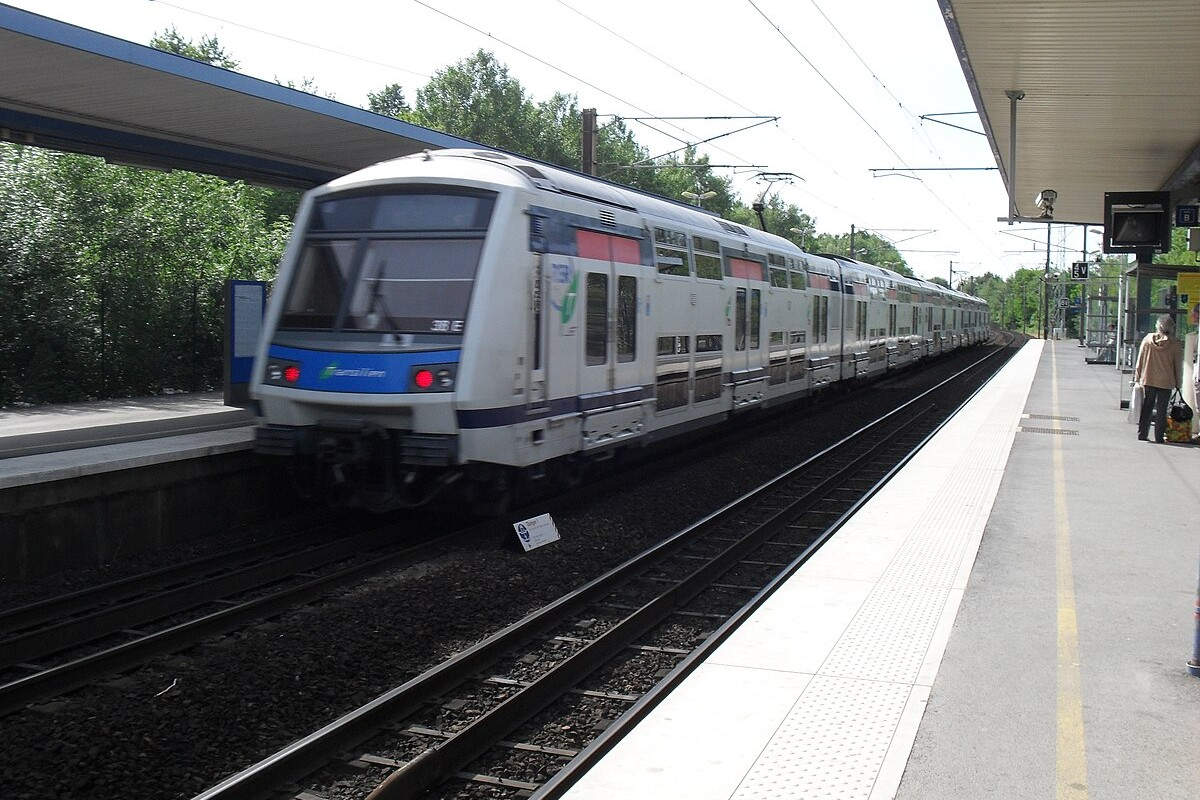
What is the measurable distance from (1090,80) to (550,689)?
33.4ft

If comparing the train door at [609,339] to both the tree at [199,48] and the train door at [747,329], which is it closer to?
the train door at [747,329]

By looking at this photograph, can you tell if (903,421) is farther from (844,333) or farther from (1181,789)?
(1181,789)

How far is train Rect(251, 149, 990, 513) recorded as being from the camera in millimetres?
8461

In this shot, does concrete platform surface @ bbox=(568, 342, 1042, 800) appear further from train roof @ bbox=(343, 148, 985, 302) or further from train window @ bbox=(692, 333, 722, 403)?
train window @ bbox=(692, 333, 722, 403)

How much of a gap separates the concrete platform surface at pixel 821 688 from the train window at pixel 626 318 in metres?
3.07

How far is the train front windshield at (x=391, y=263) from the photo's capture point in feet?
28.4

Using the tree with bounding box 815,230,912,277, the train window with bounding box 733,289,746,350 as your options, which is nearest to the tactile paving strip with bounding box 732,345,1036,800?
Answer: the train window with bounding box 733,289,746,350

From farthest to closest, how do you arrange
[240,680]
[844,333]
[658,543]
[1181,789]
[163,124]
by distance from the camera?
1. [844,333]
2. [163,124]
3. [658,543]
4. [240,680]
5. [1181,789]

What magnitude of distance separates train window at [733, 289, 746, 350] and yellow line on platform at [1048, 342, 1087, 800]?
21.3ft

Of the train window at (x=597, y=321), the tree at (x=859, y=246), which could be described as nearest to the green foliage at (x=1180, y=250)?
the train window at (x=597, y=321)

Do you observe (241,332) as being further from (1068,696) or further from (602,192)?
(1068,696)

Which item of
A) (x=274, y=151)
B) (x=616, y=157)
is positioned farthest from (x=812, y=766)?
(x=616, y=157)

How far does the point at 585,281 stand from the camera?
391 inches

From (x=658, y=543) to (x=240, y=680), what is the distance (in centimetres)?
428
